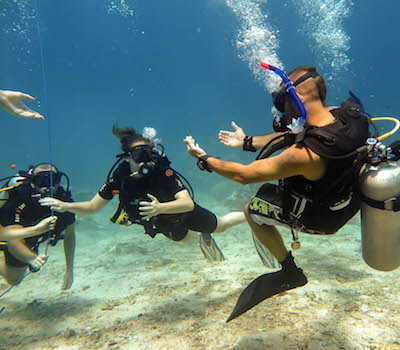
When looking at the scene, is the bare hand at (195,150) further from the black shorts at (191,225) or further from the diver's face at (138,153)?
the black shorts at (191,225)

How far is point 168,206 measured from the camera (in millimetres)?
3318

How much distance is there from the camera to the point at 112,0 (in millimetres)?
42938

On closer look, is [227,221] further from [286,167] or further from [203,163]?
[286,167]

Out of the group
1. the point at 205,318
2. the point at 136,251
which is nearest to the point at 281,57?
the point at 136,251

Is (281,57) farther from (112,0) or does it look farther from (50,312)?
(50,312)

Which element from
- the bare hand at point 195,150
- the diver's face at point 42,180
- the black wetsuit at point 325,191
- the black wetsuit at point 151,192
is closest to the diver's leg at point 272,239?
the black wetsuit at point 325,191

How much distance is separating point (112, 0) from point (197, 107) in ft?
120

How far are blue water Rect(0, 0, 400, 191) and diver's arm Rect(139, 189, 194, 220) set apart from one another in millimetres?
21542

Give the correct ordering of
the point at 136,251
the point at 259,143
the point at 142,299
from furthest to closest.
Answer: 1. the point at 136,251
2. the point at 142,299
3. the point at 259,143

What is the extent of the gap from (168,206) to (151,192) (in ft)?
2.62

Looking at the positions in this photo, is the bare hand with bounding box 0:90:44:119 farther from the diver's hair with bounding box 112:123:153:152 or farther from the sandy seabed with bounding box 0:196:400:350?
the sandy seabed with bounding box 0:196:400:350

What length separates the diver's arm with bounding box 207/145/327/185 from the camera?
5.71ft

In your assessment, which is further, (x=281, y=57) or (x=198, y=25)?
(x=198, y=25)

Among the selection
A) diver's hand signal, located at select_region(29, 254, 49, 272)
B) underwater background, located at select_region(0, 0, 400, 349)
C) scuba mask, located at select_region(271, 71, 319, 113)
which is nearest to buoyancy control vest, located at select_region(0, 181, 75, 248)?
diver's hand signal, located at select_region(29, 254, 49, 272)
